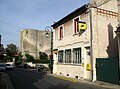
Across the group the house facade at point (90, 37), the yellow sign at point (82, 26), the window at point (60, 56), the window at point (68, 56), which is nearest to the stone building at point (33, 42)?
the window at point (60, 56)

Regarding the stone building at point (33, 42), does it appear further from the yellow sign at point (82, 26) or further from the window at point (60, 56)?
the yellow sign at point (82, 26)

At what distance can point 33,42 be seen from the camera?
73625 millimetres

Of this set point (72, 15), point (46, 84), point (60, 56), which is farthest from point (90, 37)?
point (60, 56)

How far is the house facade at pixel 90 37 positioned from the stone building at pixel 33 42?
1904 inches

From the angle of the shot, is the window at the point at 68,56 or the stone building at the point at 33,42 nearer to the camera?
the window at the point at 68,56

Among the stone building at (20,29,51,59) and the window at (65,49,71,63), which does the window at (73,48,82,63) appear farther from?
the stone building at (20,29,51,59)

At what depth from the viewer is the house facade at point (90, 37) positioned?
20.8m

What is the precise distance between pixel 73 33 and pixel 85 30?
9.13ft

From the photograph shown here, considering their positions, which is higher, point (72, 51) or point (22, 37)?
point (22, 37)

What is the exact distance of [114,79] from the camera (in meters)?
17.4

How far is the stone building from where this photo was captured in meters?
72.5

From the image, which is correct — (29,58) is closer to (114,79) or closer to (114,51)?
(114,51)

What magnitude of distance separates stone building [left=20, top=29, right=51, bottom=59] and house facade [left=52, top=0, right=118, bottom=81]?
48359 mm

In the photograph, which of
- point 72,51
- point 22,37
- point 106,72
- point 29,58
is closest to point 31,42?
point 22,37
